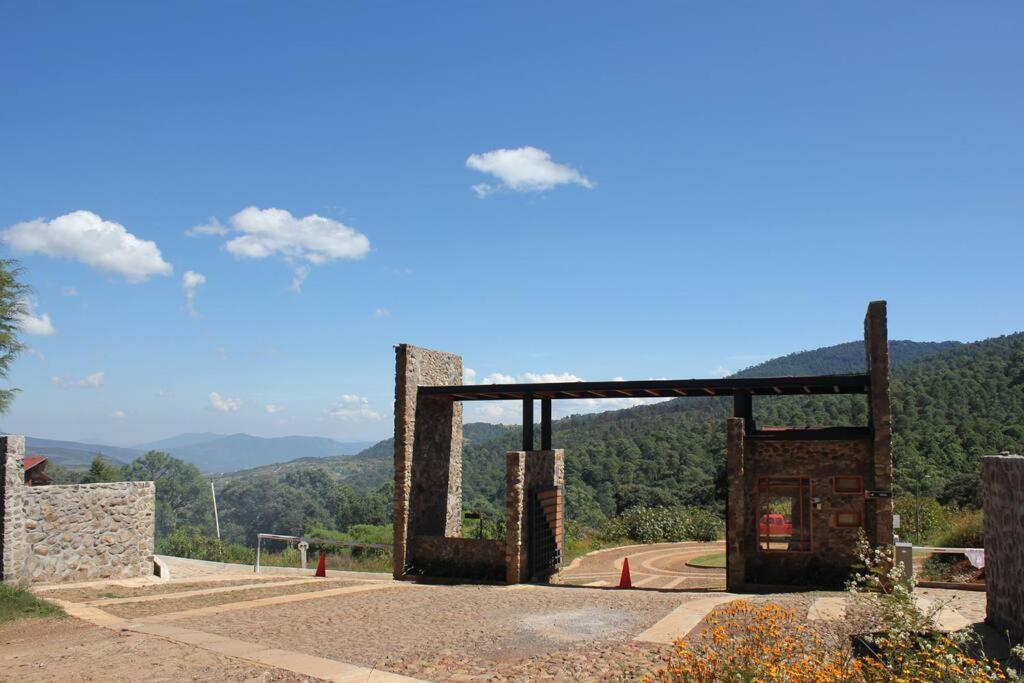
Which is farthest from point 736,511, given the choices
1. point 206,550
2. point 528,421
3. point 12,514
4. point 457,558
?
point 206,550

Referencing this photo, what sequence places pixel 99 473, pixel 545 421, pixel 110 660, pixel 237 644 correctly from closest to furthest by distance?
1. pixel 110 660
2. pixel 237 644
3. pixel 545 421
4. pixel 99 473

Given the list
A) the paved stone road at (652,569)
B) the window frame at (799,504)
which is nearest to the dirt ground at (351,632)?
the window frame at (799,504)

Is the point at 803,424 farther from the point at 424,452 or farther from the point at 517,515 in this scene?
the point at 517,515

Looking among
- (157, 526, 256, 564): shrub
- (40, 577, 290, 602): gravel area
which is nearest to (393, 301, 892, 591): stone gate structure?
(40, 577, 290, 602): gravel area

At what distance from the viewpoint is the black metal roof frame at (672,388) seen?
14828 millimetres

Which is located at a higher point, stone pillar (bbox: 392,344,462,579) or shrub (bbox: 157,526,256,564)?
stone pillar (bbox: 392,344,462,579)

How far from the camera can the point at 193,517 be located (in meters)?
76.2

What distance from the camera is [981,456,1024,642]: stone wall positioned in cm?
935

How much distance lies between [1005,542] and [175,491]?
7885 centimetres

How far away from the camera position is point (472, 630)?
10.2m

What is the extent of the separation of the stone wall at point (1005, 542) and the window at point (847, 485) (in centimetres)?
351

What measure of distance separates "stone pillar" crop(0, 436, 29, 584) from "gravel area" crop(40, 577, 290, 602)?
867 mm

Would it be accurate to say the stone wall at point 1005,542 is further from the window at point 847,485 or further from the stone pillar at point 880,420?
the window at point 847,485

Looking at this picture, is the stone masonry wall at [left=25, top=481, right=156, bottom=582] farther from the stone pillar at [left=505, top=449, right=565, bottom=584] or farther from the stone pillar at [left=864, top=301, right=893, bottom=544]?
the stone pillar at [left=864, top=301, right=893, bottom=544]
